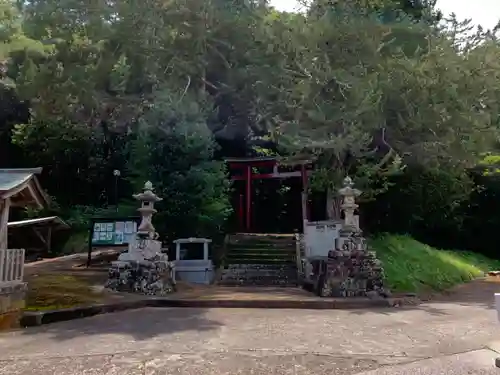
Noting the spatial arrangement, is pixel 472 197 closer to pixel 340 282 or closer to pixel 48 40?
pixel 340 282

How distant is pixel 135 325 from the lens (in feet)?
26.8

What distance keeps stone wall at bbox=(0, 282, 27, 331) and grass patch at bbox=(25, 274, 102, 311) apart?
31 centimetres

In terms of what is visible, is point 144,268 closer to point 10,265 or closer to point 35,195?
point 35,195

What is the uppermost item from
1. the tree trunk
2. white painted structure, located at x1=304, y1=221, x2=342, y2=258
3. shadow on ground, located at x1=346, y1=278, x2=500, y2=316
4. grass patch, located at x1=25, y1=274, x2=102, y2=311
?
the tree trunk

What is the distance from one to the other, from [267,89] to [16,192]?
32.6 ft

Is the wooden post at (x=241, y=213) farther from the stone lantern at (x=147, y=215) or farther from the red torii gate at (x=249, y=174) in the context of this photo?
the stone lantern at (x=147, y=215)

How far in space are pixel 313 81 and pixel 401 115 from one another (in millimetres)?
3009

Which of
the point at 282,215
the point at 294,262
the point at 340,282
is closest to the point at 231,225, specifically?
the point at 282,215

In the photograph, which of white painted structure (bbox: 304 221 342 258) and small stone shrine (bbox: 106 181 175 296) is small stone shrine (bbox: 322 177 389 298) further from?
small stone shrine (bbox: 106 181 175 296)

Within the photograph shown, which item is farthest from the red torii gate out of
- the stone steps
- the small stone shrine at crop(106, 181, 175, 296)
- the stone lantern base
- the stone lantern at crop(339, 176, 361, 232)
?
the small stone shrine at crop(106, 181, 175, 296)

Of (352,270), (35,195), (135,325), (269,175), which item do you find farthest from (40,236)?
(352,270)

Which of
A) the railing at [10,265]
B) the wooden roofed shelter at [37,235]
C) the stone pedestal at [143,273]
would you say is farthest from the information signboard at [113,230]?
the wooden roofed shelter at [37,235]

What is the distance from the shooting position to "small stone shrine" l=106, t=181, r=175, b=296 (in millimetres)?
11859

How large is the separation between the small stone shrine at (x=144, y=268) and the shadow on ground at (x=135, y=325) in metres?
1.97
